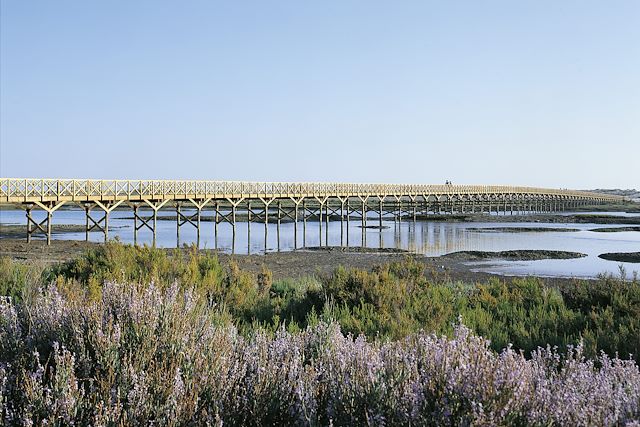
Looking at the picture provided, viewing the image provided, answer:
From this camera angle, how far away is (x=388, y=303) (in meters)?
8.97

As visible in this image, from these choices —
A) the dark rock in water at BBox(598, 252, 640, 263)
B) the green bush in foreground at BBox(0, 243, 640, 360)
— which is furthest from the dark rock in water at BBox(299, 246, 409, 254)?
the green bush in foreground at BBox(0, 243, 640, 360)

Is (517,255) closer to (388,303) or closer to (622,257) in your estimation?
(622,257)

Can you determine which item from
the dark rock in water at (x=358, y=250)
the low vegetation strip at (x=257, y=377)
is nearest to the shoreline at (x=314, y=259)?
the dark rock in water at (x=358, y=250)

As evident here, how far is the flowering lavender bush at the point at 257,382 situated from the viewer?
318cm

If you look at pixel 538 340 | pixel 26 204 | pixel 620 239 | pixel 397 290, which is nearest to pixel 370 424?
pixel 538 340

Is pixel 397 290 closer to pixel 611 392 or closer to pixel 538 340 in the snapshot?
pixel 538 340

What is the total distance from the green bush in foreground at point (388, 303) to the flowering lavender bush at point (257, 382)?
2.08 meters

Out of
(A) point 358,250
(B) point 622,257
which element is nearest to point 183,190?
(A) point 358,250

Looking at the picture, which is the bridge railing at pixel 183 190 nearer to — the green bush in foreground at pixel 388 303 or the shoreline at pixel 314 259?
the shoreline at pixel 314 259

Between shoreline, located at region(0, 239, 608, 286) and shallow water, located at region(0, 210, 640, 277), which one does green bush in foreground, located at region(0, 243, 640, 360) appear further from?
shallow water, located at region(0, 210, 640, 277)

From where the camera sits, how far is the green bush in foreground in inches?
276

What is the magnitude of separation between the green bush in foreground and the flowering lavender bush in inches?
81.7

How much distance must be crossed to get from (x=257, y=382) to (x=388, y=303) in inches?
213

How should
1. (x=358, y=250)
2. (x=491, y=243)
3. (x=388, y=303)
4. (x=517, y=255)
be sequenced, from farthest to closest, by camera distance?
1. (x=491, y=243)
2. (x=358, y=250)
3. (x=517, y=255)
4. (x=388, y=303)
